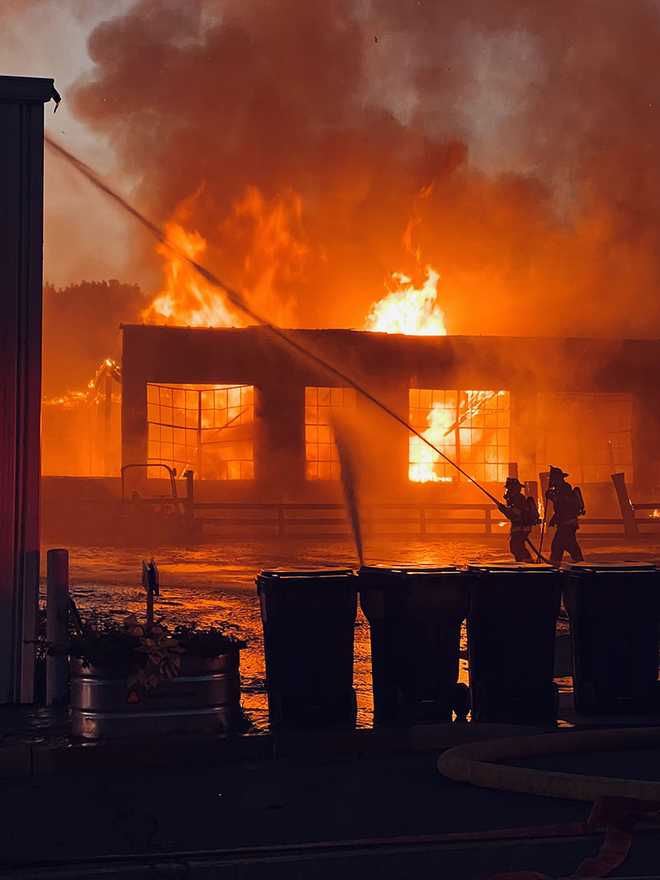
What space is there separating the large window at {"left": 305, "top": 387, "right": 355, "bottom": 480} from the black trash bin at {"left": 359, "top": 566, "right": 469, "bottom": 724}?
2519 cm

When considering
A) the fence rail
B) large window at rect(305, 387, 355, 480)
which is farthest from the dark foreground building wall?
the fence rail

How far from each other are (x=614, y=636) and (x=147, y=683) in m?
2.93

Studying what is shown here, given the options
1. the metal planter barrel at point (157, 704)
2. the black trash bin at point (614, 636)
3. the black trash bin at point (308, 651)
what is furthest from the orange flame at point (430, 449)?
the metal planter barrel at point (157, 704)

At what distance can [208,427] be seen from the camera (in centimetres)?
3391

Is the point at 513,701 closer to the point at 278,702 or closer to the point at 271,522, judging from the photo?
the point at 278,702

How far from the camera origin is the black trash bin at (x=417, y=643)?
27.8 feet

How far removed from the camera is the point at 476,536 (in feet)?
97.2

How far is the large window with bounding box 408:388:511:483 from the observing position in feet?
115

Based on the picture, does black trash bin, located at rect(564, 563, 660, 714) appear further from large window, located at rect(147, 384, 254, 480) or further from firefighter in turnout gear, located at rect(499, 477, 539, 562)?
large window, located at rect(147, 384, 254, 480)

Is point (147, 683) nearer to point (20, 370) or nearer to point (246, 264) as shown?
point (20, 370)

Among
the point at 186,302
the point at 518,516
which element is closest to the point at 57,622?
the point at 518,516

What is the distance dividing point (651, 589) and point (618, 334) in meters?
32.8

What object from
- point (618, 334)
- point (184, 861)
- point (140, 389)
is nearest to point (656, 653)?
point (184, 861)

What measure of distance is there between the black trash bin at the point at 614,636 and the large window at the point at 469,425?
2608 cm
